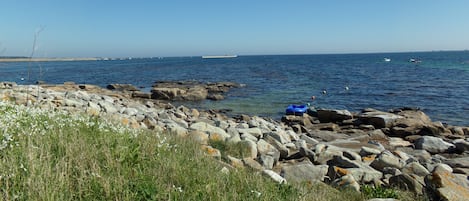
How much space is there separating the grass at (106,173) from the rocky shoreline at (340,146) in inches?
50.8

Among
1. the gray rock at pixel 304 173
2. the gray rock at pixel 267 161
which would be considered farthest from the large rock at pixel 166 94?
the gray rock at pixel 304 173

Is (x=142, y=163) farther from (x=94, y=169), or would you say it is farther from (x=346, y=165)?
(x=346, y=165)

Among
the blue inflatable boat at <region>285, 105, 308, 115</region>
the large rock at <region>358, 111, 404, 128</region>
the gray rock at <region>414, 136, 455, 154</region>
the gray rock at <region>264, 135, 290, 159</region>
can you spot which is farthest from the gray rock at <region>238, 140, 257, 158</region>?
the blue inflatable boat at <region>285, 105, 308, 115</region>

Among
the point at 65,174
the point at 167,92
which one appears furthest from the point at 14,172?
the point at 167,92

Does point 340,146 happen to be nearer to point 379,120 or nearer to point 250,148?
point 250,148

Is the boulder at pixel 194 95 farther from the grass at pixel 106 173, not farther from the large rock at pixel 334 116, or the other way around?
the grass at pixel 106 173

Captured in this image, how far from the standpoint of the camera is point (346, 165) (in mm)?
7484

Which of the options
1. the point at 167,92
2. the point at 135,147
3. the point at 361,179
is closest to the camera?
the point at 135,147

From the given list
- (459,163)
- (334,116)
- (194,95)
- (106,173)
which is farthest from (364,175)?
(194,95)

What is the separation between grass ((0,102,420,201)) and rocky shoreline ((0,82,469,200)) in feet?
4.24

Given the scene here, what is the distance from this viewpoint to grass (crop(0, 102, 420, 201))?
315cm

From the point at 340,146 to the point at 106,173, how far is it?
900cm

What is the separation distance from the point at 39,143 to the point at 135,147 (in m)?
1.11

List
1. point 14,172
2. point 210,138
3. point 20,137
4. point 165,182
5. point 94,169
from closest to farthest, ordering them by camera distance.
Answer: point 14,172, point 94,169, point 165,182, point 20,137, point 210,138
